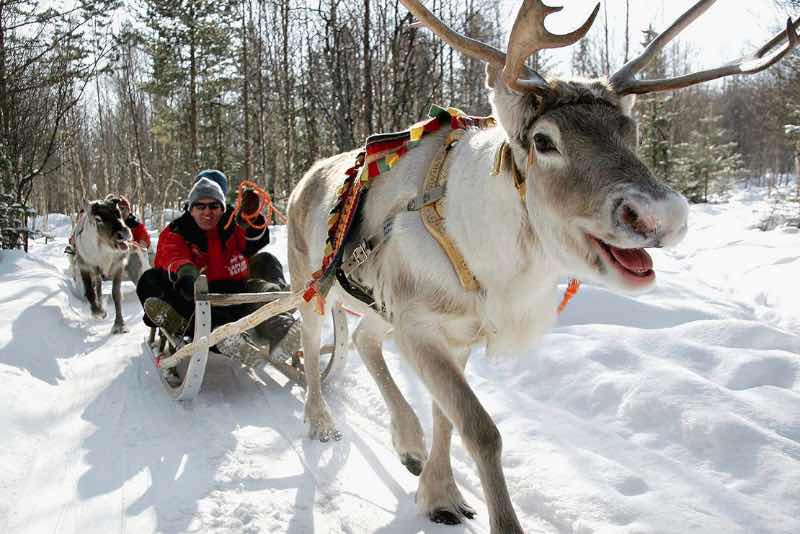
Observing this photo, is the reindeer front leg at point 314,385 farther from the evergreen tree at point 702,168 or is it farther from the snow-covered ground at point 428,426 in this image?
the evergreen tree at point 702,168

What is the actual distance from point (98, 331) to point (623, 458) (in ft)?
21.2

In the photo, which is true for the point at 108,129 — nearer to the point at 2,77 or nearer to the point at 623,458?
the point at 2,77

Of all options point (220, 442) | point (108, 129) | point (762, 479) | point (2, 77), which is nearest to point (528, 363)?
point (762, 479)

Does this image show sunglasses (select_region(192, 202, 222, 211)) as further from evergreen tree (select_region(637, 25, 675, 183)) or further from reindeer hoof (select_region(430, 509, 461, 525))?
evergreen tree (select_region(637, 25, 675, 183))

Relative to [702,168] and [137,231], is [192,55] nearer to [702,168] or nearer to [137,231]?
[137,231]

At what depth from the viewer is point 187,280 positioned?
4789 millimetres

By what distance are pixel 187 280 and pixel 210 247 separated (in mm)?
637

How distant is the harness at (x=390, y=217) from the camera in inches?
101

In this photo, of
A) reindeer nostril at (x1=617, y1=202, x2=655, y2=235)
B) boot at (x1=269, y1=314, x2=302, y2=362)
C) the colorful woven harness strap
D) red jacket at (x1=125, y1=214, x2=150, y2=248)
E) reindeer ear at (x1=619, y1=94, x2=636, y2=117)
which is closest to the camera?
reindeer nostril at (x1=617, y1=202, x2=655, y2=235)

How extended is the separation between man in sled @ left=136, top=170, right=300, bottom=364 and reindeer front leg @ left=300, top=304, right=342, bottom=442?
45cm

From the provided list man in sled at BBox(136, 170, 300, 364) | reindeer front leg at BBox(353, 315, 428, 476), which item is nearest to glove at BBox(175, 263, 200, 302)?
man in sled at BBox(136, 170, 300, 364)

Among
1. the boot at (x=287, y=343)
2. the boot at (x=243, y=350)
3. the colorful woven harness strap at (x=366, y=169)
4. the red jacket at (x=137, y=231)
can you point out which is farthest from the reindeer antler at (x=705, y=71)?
the red jacket at (x=137, y=231)

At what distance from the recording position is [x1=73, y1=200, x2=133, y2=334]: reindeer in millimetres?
8133

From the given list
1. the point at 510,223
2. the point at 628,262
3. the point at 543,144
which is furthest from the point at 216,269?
the point at 628,262
